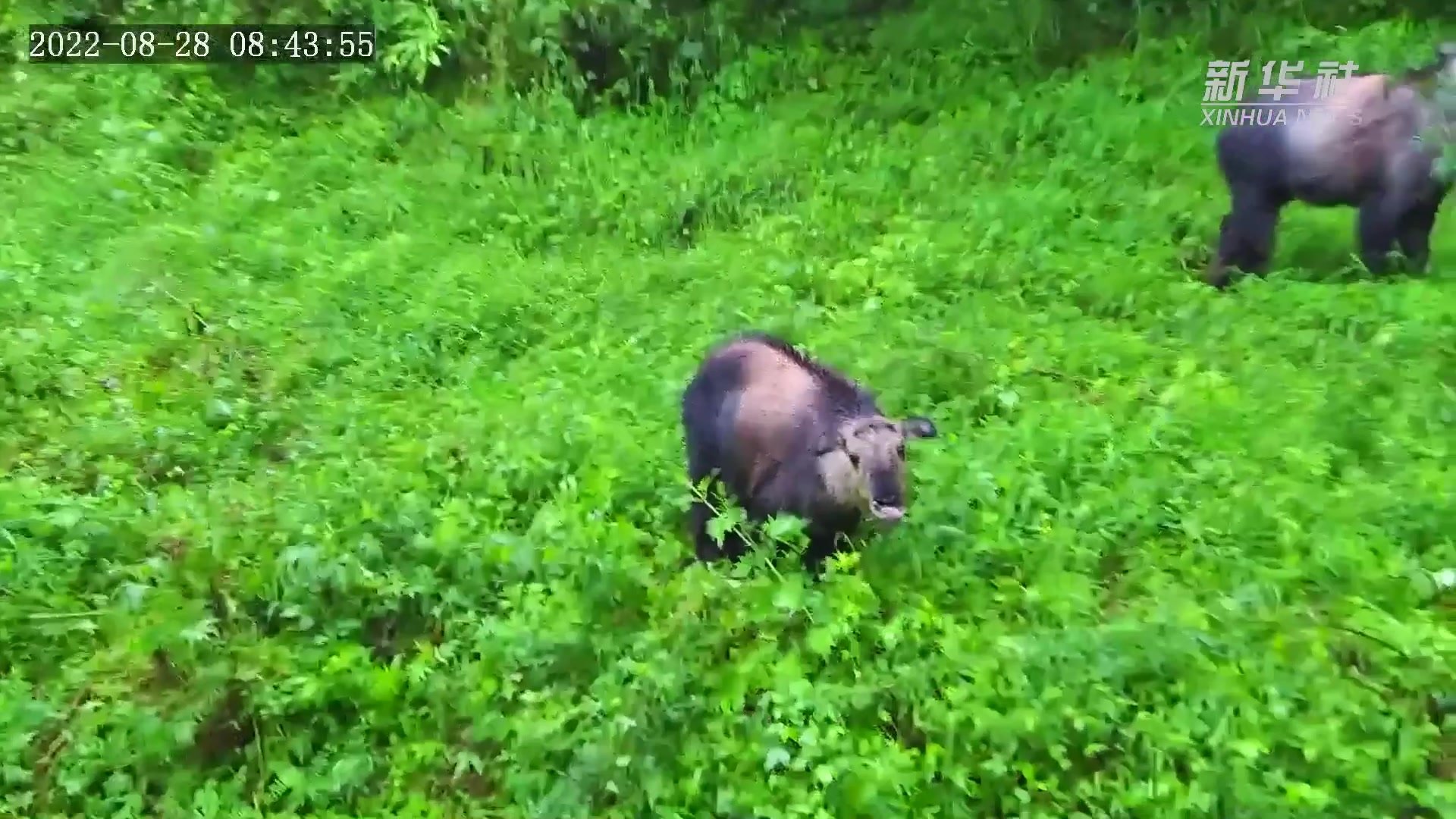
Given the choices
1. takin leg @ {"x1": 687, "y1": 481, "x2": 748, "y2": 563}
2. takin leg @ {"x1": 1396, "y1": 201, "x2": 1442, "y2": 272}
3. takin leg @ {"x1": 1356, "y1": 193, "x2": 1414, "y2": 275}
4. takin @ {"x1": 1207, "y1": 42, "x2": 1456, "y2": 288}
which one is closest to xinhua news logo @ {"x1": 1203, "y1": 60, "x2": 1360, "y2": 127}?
takin @ {"x1": 1207, "y1": 42, "x2": 1456, "y2": 288}

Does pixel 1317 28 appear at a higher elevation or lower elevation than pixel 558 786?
higher

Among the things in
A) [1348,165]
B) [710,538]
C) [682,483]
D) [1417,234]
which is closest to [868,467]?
[710,538]

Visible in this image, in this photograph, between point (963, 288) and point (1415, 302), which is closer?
point (1415, 302)

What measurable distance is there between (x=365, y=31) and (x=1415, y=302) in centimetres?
801

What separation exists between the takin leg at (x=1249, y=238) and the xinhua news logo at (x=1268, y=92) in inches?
17.5

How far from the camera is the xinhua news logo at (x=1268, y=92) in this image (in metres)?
6.42

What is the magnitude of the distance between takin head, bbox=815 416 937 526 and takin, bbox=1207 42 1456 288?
3318 millimetres

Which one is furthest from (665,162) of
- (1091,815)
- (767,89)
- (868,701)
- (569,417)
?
(1091,815)

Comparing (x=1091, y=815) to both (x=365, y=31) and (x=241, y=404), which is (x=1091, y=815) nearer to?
(x=241, y=404)

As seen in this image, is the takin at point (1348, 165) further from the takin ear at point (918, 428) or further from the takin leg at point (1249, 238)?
the takin ear at point (918, 428)

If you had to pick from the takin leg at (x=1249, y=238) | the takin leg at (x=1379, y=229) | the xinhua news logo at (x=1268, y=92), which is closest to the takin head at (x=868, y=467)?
the takin leg at (x=1249, y=238)

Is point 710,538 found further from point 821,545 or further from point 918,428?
point 918,428

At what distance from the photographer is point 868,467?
4.08m

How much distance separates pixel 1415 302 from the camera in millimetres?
5672
